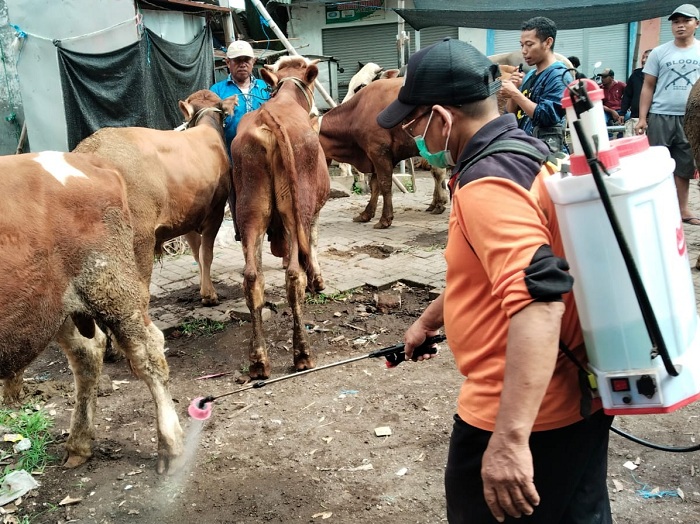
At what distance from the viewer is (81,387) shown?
404 cm

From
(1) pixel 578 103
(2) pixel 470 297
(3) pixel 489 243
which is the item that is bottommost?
(2) pixel 470 297

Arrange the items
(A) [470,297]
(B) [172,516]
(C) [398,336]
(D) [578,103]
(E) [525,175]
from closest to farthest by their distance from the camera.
A: (D) [578,103] < (E) [525,175] < (A) [470,297] < (B) [172,516] < (C) [398,336]

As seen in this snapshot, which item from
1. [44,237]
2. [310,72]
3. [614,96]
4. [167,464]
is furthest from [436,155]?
[614,96]

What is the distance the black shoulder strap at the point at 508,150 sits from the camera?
191 centimetres

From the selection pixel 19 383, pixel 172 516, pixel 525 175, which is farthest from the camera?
pixel 19 383

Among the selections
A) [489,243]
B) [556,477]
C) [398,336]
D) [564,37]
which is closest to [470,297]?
[489,243]

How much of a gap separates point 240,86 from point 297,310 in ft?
10.6

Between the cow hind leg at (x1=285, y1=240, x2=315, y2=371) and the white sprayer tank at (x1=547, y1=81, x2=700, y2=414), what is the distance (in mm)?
3402

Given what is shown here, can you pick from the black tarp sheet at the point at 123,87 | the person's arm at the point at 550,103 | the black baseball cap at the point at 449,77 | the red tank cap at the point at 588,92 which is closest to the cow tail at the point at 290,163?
the person's arm at the point at 550,103

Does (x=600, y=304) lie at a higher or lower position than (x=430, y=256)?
higher

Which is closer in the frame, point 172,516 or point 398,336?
point 172,516

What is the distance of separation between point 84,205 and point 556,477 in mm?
2734

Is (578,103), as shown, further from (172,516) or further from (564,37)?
(564,37)

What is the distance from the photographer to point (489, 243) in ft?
5.77
